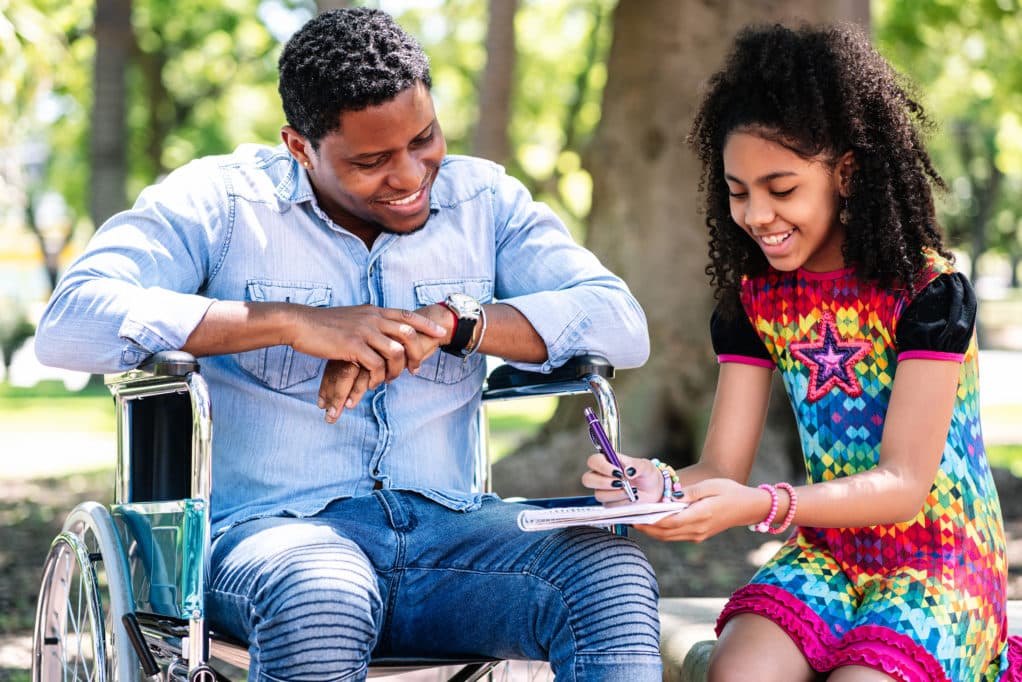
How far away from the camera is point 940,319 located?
8.13 feet

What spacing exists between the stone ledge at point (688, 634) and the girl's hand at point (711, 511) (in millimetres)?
681

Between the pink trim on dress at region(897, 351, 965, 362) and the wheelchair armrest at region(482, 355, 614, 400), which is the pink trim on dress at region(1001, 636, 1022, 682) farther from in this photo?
the wheelchair armrest at region(482, 355, 614, 400)

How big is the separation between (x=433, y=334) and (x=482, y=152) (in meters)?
8.45

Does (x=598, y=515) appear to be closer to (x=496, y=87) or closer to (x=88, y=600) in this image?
(x=88, y=600)

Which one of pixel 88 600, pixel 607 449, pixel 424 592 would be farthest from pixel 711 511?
pixel 88 600

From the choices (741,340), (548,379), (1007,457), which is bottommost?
(1007,457)

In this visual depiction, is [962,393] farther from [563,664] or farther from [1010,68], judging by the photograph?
[1010,68]

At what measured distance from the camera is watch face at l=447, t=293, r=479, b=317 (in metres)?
2.75

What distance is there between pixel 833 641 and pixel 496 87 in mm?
8933

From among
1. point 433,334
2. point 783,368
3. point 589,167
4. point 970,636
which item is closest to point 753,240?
point 783,368

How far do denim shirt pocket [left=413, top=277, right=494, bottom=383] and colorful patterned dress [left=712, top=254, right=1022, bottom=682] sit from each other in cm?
69

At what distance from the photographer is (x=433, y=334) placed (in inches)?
105

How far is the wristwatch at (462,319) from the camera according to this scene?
274cm

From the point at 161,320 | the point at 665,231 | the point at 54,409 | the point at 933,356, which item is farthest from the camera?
the point at 54,409
